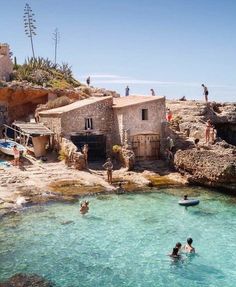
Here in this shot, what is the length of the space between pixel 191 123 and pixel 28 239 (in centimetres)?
2482

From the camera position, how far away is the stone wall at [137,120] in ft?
116

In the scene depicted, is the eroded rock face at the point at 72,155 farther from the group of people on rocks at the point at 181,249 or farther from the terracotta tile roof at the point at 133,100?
the group of people on rocks at the point at 181,249

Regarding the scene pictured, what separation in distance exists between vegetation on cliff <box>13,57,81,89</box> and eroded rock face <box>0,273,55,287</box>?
111ft

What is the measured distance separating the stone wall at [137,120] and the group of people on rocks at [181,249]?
17039 millimetres

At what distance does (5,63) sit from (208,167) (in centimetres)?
2994

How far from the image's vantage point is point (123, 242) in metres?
20.3

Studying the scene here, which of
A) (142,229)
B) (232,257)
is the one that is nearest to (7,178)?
(142,229)

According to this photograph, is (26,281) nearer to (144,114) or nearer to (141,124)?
(141,124)

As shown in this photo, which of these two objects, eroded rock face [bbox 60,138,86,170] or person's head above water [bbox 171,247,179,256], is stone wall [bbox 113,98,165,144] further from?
person's head above water [bbox 171,247,179,256]

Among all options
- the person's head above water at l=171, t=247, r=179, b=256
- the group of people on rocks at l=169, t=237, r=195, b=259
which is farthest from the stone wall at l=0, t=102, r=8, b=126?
the person's head above water at l=171, t=247, r=179, b=256

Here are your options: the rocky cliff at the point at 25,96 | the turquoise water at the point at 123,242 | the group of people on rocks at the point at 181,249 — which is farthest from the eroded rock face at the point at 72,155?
the group of people on rocks at the point at 181,249

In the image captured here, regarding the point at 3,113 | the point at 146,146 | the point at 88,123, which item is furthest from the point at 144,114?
the point at 3,113

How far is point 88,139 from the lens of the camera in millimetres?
Result: 36688

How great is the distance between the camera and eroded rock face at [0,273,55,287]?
15180 mm
